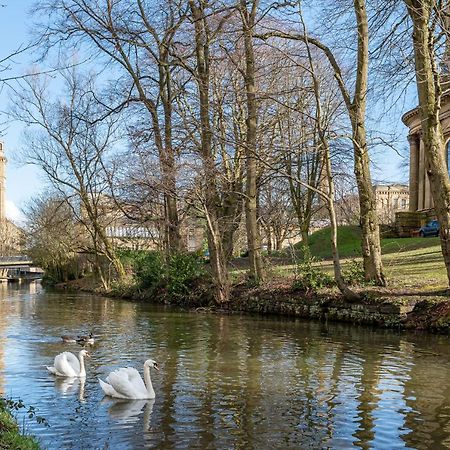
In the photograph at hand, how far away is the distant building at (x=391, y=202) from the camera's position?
2714 inches

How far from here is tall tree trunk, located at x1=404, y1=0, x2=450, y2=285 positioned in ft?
52.9

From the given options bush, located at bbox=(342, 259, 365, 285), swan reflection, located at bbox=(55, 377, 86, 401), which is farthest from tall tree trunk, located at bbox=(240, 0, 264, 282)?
swan reflection, located at bbox=(55, 377, 86, 401)

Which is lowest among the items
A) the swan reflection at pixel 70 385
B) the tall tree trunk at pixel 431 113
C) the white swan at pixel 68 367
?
the swan reflection at pixel 70 385

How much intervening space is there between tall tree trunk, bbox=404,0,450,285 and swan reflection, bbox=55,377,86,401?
9.51 m

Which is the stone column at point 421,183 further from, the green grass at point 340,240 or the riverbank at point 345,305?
the riverbank at point 345,305

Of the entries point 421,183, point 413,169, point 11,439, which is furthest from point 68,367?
point 413,169

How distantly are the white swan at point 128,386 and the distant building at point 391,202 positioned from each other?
188 feet

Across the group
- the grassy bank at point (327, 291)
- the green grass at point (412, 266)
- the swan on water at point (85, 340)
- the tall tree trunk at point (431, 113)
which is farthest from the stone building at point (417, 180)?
the swan on water at point (85, 340)

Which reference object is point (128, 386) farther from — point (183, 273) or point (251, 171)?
point (183, 273)

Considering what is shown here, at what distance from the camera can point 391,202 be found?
80500mm

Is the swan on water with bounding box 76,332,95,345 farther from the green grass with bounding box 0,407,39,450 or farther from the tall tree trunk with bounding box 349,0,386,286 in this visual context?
the tall tree trunk with bounding box 349,0,386,286

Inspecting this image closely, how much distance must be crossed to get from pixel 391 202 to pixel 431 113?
6583 centimetres

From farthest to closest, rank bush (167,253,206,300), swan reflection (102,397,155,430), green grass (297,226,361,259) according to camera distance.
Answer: green grass (297,226,361,259), bush (167,253,206,300), swan reflection (102,397,155,430)

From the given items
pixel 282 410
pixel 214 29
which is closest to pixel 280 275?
pixel 214 29
